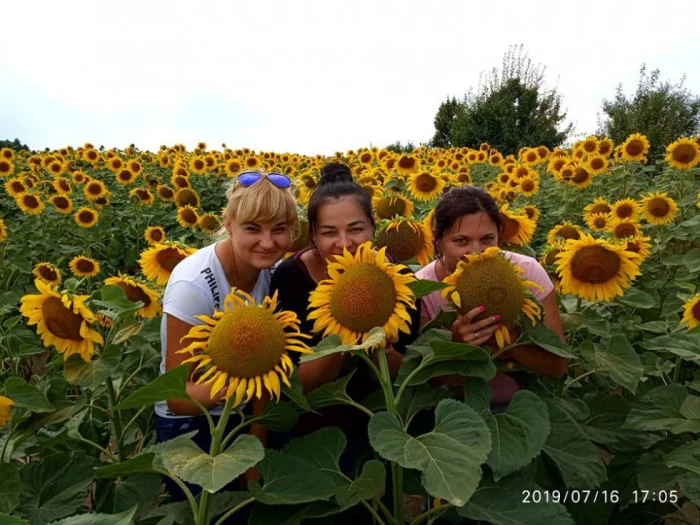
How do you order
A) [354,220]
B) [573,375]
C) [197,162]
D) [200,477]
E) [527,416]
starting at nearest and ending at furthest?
[200,477]
[527,416]
[354,220]
[573,375]
[197,162]

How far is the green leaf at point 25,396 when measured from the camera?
170 cm

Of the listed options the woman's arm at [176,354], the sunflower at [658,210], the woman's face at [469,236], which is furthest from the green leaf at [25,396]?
the sunflower at [658,210]

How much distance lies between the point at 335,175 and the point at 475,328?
3.69 ft

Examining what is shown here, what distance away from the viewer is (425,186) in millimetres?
5137

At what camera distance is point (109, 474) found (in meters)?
1.40

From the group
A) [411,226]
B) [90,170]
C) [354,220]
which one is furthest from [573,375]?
[90,170]

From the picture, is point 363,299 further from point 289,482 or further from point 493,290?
point 289,482

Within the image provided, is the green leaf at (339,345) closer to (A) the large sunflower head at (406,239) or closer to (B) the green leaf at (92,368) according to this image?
(B) the green leaf at (92,368)

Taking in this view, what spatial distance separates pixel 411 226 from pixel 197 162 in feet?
23.3

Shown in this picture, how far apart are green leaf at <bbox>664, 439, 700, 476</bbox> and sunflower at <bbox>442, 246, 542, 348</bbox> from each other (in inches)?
28.4

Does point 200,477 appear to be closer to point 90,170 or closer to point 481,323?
point 481,323

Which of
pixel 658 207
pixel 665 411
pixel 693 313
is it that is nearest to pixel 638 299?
pixel 693 313

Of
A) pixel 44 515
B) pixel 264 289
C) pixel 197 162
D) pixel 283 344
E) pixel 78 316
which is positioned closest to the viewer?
pixel 283 344

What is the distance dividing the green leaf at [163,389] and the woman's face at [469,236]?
44.2 inches
